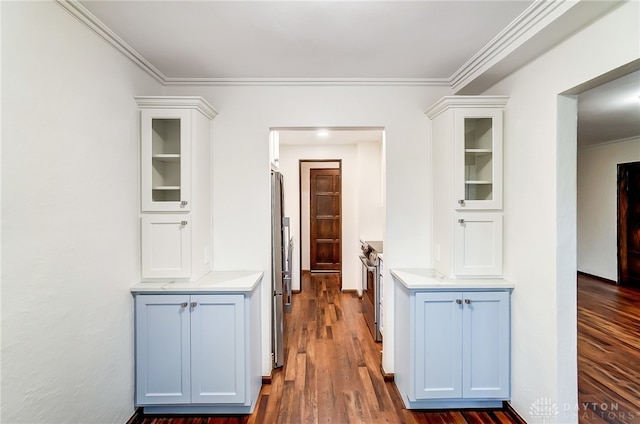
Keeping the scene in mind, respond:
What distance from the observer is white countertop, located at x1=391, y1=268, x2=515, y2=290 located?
2.13 m

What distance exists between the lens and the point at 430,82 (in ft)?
8.43

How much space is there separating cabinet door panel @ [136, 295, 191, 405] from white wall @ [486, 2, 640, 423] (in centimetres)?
232

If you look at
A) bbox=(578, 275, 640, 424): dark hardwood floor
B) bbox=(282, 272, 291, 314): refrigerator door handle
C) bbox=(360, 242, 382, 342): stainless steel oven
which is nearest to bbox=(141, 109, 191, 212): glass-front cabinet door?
bbox=(282, 272, 291, 314): refrigerator door handle

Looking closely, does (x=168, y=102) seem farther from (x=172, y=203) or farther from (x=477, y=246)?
(x=477, y=246)

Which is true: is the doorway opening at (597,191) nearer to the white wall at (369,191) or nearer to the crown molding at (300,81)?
the crown molding at (300,81)

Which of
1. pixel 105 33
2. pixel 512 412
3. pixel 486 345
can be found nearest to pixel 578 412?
pixel 512 412

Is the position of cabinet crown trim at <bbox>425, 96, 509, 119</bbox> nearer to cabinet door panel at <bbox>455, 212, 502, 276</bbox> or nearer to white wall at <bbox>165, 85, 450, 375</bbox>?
white wall at <bbox>165, 85, 450, 375</bbox>

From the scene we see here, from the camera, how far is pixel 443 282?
2184mm

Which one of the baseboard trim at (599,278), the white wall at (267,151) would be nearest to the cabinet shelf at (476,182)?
the white wall at (267,151)

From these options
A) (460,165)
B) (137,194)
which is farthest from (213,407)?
(460,165)

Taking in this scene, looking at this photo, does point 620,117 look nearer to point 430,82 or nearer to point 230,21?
point 430,82

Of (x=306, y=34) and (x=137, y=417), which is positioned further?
(x=137, y=417)

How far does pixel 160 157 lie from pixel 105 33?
805 mm

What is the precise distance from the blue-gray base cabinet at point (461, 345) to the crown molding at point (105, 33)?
2.58 m
